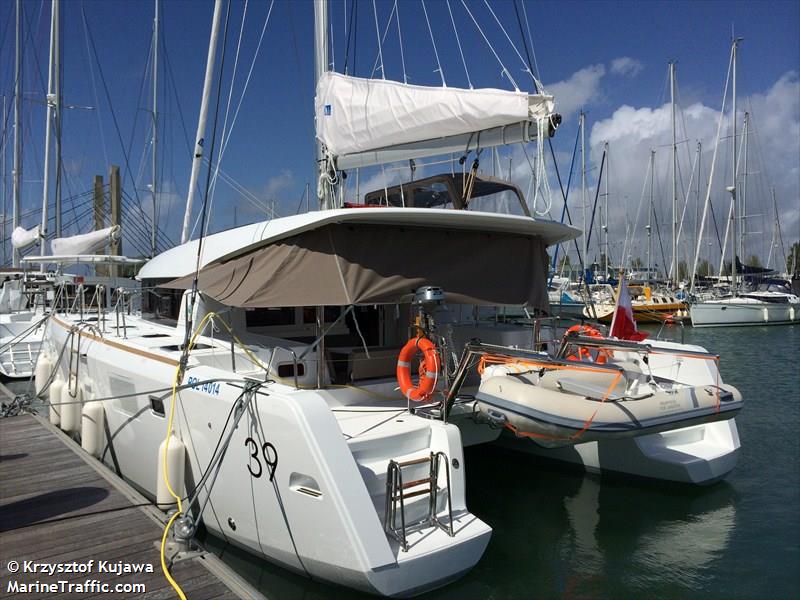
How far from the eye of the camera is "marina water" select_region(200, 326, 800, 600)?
4.20 meters

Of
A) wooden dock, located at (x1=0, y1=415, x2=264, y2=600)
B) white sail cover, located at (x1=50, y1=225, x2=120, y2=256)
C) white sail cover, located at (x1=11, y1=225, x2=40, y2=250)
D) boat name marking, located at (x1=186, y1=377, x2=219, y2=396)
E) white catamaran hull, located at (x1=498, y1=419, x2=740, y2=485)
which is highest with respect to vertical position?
white sail cover, located at (x1=11, y1=225, x2=40, y2=250)

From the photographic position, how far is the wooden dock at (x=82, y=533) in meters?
3.43

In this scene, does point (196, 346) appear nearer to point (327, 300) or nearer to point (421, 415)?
point (327, 300)

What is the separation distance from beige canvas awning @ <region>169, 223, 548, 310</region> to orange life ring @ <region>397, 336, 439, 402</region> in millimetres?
397

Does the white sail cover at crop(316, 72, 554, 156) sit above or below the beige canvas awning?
above

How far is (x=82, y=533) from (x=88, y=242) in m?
8.73

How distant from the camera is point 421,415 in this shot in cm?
441

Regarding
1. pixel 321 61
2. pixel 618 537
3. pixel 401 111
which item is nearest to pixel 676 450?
pixel 618 537

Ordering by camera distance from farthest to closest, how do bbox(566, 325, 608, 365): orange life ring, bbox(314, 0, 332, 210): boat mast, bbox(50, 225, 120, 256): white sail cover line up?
1. bbox(50, 225, 120, 256): white sail cover
2. bbox(314, 0, 332, 210): boat mast
3. bbox(566, 325, 608, 365): orange life ring

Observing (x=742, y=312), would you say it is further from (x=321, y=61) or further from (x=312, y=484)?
(x=312, y=484)

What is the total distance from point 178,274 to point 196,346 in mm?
1145

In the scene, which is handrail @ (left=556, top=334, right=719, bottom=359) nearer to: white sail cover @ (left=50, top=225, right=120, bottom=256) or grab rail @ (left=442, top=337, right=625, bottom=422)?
grab rail @ (left=442, top=337, right=625, bottom=422)

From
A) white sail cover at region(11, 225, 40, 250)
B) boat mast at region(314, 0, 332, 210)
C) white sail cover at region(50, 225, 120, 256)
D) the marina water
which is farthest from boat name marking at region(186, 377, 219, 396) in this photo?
white sail cover at region(11, 225, 40, 250)

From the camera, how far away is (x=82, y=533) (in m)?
4.14
